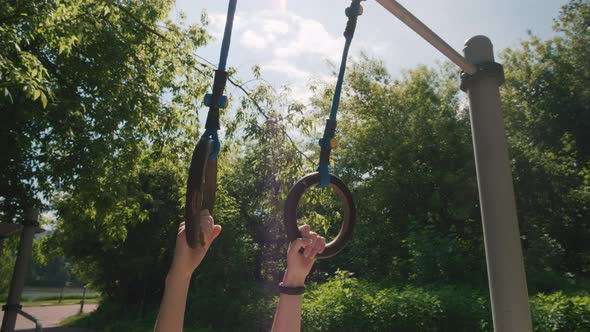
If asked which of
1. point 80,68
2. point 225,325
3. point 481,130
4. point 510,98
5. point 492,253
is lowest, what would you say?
point 225,325

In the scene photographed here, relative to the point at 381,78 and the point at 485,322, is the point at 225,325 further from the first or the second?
the point at 381,78

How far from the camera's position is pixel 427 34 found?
2729 millimetres

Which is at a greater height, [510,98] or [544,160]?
[510,98]

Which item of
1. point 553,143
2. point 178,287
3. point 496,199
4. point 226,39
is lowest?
point 178,287

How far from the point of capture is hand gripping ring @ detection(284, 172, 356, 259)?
187 centimetres

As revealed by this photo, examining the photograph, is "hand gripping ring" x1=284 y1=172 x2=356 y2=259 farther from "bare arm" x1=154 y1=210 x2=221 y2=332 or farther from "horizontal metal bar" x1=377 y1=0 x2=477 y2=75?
"horizontal metal bar" x1=377 y1=0 x2=477 y2=75

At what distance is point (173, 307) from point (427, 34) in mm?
2376

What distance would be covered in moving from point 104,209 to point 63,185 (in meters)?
0.84

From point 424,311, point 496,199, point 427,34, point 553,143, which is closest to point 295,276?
point 496,199

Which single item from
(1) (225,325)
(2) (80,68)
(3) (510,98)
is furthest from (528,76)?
(2) (80,68)

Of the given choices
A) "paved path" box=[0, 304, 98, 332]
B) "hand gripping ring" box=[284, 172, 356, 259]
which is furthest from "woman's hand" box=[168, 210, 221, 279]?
"paved path" box=[0, 304, 98, 332]

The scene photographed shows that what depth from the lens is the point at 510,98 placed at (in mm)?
19328

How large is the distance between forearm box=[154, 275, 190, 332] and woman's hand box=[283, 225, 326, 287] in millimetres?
463

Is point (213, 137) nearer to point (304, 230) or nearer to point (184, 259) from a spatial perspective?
point (184, 259)
